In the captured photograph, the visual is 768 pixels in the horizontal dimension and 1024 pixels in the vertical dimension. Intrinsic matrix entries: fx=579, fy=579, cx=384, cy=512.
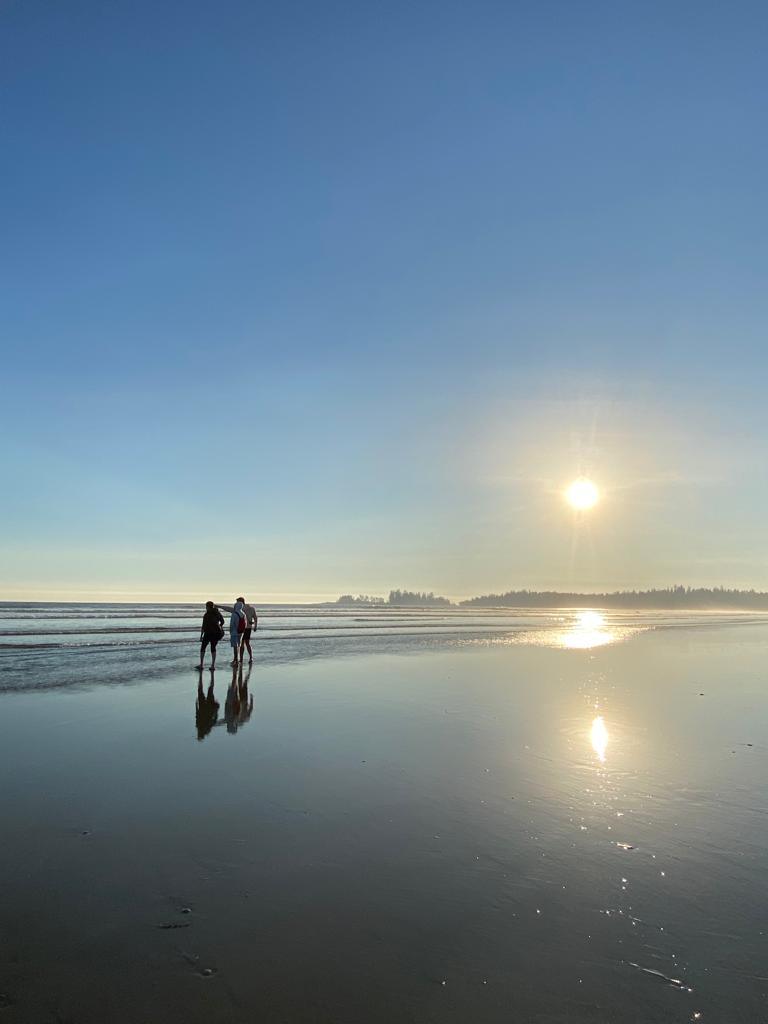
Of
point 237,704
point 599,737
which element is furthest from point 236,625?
point 599,737

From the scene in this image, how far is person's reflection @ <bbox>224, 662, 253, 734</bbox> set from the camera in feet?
41.8

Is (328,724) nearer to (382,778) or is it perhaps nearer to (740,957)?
(382,778)

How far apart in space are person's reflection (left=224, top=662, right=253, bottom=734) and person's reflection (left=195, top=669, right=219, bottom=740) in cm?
28

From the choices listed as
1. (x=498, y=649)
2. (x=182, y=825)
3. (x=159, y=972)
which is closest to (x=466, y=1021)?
(x=159, y=972)

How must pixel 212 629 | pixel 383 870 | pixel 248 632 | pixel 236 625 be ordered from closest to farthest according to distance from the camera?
pixel 383 870, pixel 212 629, pixel 236 625, pixel 248 632

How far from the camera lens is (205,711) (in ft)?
46.0

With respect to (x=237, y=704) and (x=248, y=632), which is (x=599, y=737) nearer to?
(x=237, y=704)

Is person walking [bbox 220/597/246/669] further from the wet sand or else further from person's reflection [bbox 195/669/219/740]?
the wet sand

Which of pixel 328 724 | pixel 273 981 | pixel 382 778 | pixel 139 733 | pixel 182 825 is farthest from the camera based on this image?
pixel 328 724

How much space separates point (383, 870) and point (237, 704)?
9940mm

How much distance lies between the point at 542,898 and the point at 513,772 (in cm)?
390

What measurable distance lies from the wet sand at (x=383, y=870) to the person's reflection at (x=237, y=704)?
0.47 m

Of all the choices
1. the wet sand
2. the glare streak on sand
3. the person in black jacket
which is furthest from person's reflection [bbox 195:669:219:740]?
the glare streak on sand

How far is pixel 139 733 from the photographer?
38.1 ft
